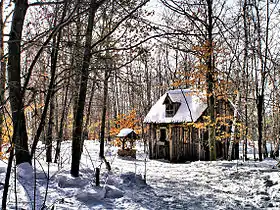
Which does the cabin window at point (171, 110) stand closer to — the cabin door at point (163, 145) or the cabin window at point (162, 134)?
the cabin door at point (163, 145)

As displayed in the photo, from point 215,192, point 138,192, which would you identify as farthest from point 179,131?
point 138,192

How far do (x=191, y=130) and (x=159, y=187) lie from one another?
36.2 feet

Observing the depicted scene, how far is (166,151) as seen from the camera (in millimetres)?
20312

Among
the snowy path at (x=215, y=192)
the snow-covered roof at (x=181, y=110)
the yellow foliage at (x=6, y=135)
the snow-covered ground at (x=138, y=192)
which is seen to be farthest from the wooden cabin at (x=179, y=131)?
the yellow foliage at (x=6, y=135)

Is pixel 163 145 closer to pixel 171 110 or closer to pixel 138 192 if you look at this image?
pixel 171 110

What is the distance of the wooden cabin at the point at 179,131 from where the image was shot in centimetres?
1875

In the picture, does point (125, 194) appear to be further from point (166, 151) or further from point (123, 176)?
point (166, 151)

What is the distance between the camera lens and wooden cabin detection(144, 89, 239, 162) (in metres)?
18.8

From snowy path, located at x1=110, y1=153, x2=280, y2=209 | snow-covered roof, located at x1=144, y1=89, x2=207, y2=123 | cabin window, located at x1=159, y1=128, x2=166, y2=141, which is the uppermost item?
snow-covered roof, located at x1=144, y1=89, x2=207, y2=123

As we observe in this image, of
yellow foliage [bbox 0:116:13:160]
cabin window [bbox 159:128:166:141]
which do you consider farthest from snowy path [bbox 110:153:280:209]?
cabin window [bbox 159:128:166:141]

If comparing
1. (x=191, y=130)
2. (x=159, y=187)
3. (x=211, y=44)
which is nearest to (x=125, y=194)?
(x=159, y=187)

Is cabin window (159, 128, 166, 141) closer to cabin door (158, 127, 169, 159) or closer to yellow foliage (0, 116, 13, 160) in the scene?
cabin door (158, 127, 169, 159)

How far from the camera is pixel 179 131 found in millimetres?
19609

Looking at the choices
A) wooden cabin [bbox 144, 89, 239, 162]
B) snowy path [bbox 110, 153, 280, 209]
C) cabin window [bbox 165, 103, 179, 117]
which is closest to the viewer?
snowy path [bbox 110, 153, 280, 209]
